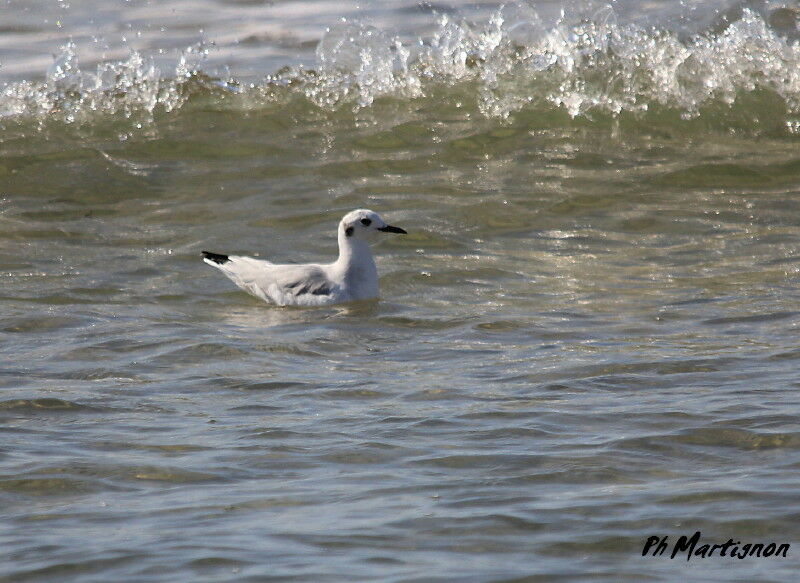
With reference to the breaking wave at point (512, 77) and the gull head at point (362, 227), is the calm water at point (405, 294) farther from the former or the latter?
the gull head at point (362, 227)

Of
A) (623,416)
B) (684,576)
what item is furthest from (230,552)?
(623,416)

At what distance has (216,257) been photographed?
32.9 ft

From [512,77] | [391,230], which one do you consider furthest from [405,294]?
[512,77]

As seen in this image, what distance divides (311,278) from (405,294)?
658 millimetres

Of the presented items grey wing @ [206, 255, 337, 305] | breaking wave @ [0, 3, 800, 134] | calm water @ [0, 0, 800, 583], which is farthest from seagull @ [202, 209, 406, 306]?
breaking wave @ [0, 3, 800, 134]

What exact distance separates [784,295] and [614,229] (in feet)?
7.95

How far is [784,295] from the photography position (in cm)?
891

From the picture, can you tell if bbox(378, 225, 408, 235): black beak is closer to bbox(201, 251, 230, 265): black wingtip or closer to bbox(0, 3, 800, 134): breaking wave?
bbox(201, 251, 230, 265): black wingtip

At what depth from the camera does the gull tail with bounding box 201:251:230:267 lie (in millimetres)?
9974

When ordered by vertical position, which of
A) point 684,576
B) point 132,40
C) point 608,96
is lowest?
point 684,576

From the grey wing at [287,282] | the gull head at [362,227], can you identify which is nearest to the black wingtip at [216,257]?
the grey wing at [287,282]

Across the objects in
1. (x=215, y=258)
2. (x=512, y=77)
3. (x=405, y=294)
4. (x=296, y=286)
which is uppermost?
(x=512, y=77)

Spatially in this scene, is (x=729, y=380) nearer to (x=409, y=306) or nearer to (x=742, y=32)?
(x=409, y=306)

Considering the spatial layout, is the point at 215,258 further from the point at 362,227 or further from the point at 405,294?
the point at 405,294
